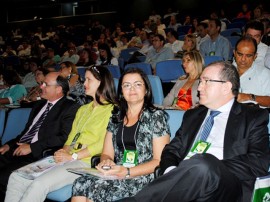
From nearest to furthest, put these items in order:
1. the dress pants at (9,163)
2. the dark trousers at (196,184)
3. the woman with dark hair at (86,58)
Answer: the dark trousers at (196,184)
the dress pants at (9,163)
the woman with dark hair at (86,58)

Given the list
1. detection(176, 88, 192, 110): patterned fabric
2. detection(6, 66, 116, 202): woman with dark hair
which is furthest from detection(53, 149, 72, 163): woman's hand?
detection(176, 88, 192, 110): patterned fabric

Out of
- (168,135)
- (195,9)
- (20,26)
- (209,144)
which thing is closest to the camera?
(209,144)

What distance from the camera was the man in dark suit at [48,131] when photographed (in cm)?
337

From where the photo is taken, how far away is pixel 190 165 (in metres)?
1.99

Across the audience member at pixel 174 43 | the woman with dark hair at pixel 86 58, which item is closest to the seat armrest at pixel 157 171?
the audience member at pixel 174 43

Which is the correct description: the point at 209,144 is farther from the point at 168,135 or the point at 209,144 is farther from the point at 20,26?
the point at 20,26

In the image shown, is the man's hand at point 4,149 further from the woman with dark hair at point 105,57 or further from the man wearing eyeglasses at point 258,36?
the woman with dark hair at point 105,57

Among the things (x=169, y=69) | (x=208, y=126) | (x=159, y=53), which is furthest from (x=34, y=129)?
(x=159, y=53)

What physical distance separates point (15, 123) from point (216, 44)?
3790mm

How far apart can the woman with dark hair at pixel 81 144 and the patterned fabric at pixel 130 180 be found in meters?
0.26

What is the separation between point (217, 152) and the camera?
237 centimetres

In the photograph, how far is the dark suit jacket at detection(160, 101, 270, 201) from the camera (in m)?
2.18

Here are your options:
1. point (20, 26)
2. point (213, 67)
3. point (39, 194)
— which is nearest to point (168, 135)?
point (213, 67)

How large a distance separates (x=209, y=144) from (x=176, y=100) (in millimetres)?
1437
